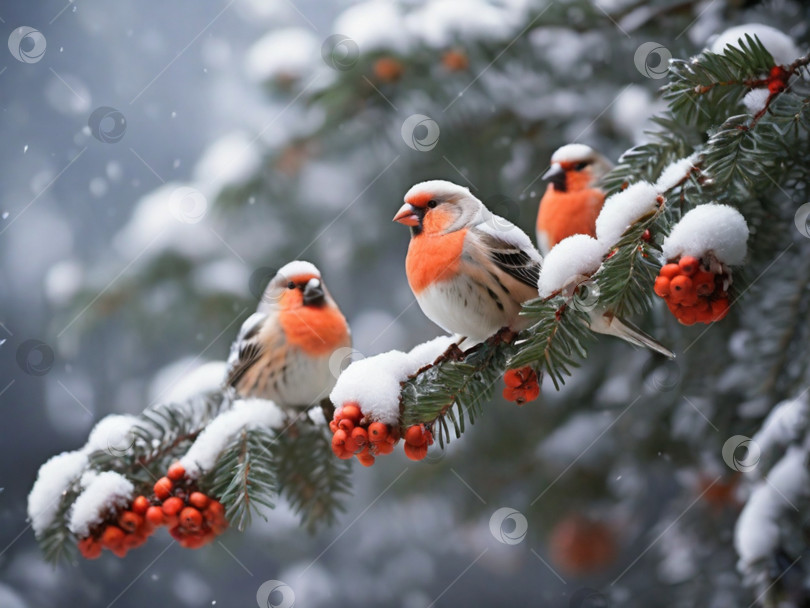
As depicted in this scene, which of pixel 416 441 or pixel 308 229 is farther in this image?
pixel 308 229

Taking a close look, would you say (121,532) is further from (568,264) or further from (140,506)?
(568,264)

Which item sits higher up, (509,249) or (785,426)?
(509,249)

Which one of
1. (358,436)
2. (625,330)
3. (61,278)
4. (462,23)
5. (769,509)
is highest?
(61,278)

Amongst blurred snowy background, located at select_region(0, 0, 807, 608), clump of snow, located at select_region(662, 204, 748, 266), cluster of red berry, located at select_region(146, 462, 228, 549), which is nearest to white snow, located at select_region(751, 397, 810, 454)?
blurred snowy background, located at select_region(0, 0, 807, 608)

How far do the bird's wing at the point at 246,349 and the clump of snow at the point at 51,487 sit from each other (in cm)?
19

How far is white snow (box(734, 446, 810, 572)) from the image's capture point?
729 mm

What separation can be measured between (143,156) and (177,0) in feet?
1.26

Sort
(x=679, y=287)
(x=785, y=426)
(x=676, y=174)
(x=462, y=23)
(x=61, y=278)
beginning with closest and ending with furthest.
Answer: (x=679, y=287), (x=676, y=174), (x=785, y=426), (x=462, y=23), (x=61, y=278)

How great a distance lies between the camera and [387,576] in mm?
1729

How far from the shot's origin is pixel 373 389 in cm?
54

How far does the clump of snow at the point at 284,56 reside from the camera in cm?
114

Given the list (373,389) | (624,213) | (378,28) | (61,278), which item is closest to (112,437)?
(373,389)

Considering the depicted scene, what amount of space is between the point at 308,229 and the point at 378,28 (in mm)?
346

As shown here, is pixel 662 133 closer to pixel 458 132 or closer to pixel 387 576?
pixel 458 132
